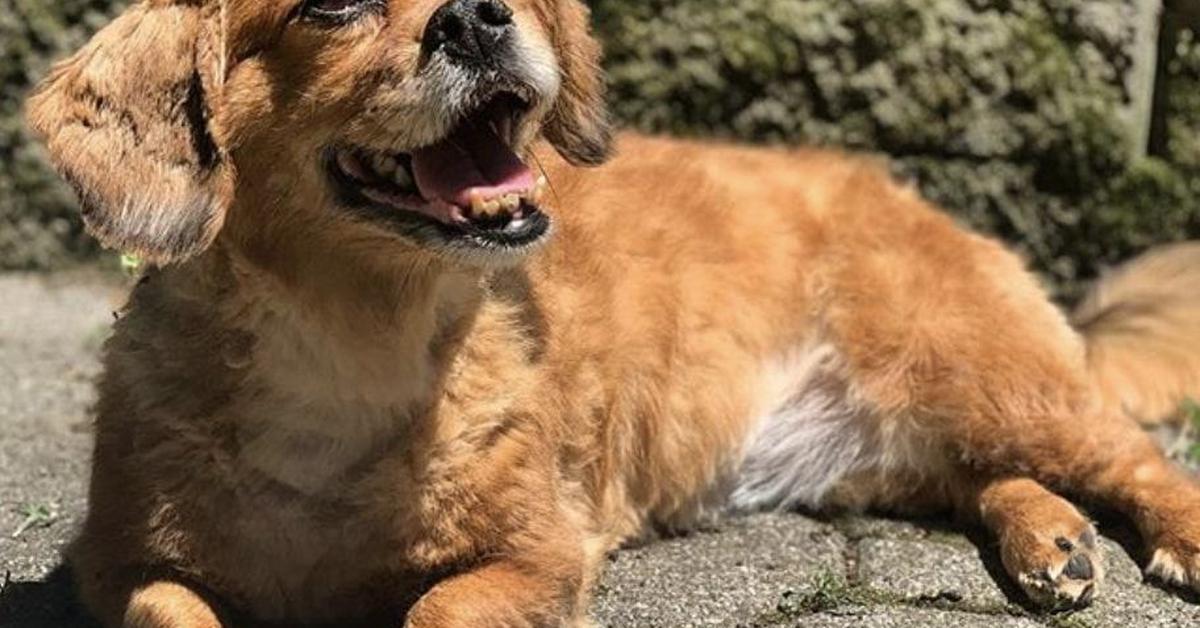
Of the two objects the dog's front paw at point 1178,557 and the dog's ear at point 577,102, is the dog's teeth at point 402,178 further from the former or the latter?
the dog's front paw at point 1178,557

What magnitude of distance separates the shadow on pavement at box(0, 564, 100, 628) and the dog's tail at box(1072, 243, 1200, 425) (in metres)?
3.09

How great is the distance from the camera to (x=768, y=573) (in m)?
4.74

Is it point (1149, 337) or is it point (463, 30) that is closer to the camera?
point (463, 30)

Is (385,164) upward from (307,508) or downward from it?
upward

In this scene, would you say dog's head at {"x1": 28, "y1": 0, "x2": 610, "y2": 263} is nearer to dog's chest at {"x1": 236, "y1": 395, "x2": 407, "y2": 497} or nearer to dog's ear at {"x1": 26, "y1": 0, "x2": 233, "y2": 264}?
dog's ear at {"x1": 26, "y1": 0, "x2": 233, "y2": 264}

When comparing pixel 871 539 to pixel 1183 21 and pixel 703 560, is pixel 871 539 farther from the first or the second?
pixel 1183 21

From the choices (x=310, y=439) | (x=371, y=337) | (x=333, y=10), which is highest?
(x=333, y=10)

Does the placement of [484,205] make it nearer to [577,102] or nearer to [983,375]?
[577,102]

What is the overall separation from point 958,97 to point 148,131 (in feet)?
11.6

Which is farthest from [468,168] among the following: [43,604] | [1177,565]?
[1177,565]

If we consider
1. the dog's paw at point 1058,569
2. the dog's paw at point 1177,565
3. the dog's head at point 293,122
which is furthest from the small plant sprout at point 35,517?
the dog's paw at point 1177,565

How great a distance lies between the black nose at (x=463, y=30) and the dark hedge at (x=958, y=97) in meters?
2.96

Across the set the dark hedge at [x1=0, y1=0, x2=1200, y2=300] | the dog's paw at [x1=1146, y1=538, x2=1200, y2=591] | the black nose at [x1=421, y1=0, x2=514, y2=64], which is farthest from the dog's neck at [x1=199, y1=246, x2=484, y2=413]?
the dark hedge at [x1=0, y1=0, x2=1200, y2=300]

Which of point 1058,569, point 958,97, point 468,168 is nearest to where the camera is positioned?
point 468,168
